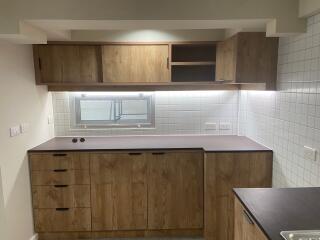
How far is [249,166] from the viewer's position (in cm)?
270

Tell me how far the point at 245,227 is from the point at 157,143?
5.18ft

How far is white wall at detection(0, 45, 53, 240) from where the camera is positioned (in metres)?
2.42

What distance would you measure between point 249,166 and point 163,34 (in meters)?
1.74

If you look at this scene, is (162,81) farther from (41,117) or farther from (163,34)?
(41,117)

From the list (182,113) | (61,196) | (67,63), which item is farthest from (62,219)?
(182,113)

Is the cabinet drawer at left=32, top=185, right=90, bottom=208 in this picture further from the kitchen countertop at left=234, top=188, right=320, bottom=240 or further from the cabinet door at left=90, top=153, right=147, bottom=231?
the kitchen countertop at left=234, top=188, right=320, bottom=240

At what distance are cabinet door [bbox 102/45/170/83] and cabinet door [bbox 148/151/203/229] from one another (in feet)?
2.98

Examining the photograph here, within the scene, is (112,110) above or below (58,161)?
above

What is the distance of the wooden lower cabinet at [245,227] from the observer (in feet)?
4.66

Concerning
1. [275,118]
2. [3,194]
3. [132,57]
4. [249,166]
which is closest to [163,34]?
[132,57]

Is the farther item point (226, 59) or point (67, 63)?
point (67, 63)

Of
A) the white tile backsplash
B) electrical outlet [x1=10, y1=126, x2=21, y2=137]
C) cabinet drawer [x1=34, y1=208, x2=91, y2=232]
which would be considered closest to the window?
the white tile backsplash

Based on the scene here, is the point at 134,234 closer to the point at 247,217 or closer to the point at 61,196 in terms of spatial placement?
the point at 61,196

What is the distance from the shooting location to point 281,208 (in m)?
1.51
